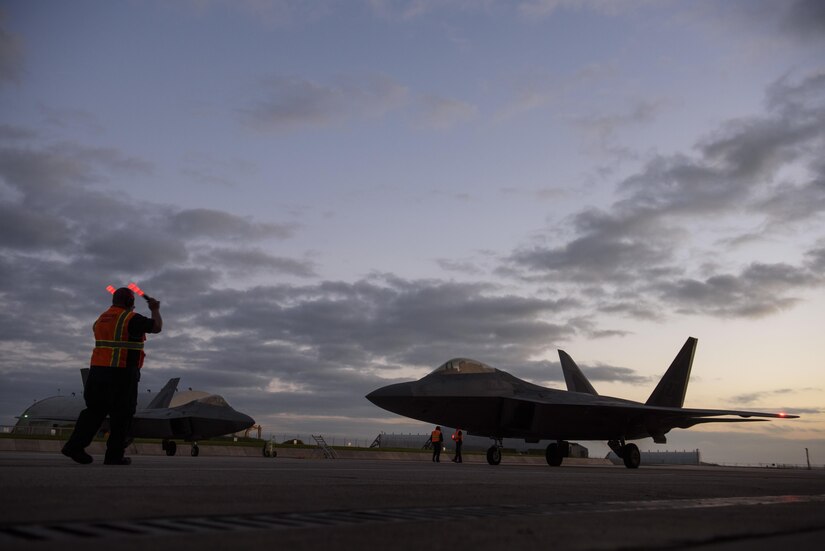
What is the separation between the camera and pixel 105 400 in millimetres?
8555

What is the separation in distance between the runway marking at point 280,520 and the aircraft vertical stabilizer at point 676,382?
79.8 ft

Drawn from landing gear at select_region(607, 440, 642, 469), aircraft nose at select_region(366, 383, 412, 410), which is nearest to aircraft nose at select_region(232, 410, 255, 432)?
aircraft nose at select_region(366, 383, 412, 410)

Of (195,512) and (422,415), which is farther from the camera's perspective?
(422,415)

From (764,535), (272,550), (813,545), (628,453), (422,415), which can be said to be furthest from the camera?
(628,453)

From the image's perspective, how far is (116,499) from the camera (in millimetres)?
4387

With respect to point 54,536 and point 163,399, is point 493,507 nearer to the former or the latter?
point 54,536

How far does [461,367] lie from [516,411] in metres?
2.01

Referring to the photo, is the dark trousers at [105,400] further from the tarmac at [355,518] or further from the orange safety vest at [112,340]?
the tarmac at [355,518]

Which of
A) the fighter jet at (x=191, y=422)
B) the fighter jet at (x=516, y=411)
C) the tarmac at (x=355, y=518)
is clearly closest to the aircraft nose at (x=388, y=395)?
the fighter jet at (x=516, y=411)

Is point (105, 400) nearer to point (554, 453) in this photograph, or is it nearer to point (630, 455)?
point (554, 453)

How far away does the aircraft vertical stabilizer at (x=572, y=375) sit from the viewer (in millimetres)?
31688

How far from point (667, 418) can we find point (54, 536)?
23740 millimetres

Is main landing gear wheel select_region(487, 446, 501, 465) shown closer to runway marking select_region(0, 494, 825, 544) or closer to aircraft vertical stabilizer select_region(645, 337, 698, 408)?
aircraft vertical stabilizer select_region(645, 337, 698, 408)

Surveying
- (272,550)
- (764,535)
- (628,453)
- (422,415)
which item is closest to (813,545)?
(764,535)
